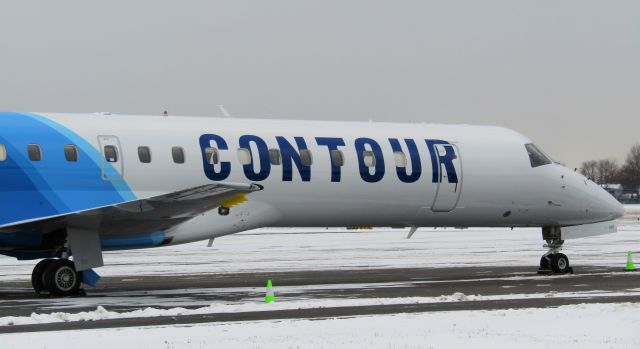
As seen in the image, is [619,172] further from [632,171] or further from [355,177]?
[355,177]

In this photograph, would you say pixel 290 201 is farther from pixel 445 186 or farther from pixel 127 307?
pixel 127 307

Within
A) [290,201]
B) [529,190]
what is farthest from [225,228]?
[529,190]

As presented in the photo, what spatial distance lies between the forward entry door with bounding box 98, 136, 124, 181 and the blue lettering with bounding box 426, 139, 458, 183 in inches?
267

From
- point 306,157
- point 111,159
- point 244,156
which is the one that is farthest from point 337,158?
point 111,159

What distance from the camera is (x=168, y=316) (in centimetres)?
1503

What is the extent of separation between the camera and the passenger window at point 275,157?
2086cm

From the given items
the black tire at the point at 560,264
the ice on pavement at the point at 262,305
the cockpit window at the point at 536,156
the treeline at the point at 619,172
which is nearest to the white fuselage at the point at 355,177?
the cockpit window at the point at 536,156

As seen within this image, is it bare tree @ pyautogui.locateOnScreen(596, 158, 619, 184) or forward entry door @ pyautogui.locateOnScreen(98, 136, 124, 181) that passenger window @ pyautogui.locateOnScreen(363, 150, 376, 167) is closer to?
forward entry door @ pyautogui.locateOnScreen(98, 136, 124, 181)

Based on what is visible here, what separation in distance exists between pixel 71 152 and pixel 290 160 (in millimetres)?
4280

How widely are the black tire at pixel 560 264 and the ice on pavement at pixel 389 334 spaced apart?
31.0 feet

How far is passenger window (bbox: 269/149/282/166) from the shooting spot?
68.4 ft

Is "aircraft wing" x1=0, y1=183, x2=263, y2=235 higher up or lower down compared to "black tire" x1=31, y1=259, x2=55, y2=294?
higher up

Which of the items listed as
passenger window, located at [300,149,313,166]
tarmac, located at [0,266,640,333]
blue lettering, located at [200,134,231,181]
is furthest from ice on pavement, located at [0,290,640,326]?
passenger window, located at [300,149,313,166]

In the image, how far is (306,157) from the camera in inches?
840
